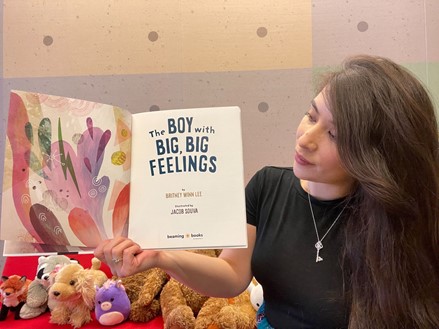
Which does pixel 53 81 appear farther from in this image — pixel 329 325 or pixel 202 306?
pixel 329 325

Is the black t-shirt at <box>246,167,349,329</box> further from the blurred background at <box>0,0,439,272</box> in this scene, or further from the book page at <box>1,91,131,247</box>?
the blurred background at <box>0,0,439,272</box>

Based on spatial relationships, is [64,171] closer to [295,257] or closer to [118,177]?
[118,177]

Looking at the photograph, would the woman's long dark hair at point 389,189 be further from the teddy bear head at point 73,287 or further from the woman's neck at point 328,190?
the teddy bear head at point 73,287

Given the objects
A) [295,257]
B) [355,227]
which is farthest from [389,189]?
[295,257]

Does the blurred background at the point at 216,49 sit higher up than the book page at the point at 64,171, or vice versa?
the blurred background at the point at 216,49

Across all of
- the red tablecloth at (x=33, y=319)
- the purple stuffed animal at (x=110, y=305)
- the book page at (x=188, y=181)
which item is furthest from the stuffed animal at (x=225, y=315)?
the book page at (x=188, y=181)

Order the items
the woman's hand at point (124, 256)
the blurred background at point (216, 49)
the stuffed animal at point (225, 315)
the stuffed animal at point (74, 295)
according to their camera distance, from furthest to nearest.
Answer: the blurred background at point (216, 49), the stuffed animal at point (74, 295), the stuffed animal at point (225, 315), the woman's hand at point (124, 256)

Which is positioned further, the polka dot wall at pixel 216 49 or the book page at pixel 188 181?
the polka dot wall at pixel 216 49

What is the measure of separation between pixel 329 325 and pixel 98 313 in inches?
35.6

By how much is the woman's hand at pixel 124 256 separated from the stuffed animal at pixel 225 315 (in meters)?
0.62

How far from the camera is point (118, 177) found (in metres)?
0.87

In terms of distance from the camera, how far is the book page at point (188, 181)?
33.2 inches

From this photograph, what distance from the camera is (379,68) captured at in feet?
2.87

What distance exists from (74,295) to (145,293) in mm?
257
